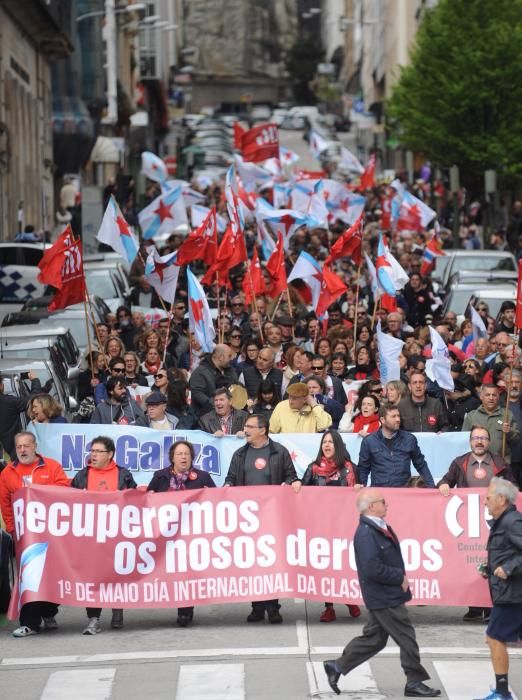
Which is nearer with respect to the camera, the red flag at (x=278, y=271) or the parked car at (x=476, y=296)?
the red flag at (x=278, y=271)

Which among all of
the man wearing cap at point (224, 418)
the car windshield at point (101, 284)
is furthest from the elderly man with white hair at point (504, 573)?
the car windshield at point (101, 284)

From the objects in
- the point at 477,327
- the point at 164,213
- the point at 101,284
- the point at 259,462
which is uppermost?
the point at 259,462

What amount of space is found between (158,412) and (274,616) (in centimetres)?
307

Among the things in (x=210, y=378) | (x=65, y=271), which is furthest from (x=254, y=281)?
(x=210, y=378)

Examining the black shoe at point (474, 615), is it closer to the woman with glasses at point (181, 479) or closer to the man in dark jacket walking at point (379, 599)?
the woman with glasses at point (181, 479)

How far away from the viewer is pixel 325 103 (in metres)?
155

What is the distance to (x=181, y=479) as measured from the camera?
43.9 feet

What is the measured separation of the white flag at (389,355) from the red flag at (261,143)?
2287 centimetres

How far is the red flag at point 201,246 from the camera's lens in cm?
2230

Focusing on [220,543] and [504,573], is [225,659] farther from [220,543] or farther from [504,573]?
[504,573]

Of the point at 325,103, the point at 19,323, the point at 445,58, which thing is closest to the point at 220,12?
the point at 325,103

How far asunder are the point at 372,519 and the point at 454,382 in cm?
636

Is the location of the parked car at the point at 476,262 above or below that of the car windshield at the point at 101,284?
below

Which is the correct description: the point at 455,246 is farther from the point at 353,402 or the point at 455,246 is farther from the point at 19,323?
the point at 353,402
